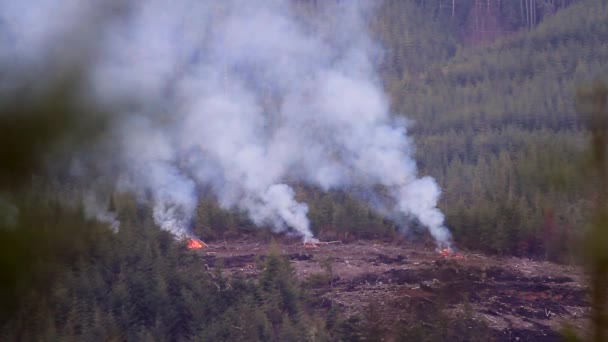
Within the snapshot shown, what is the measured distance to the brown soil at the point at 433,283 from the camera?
8.48 metres

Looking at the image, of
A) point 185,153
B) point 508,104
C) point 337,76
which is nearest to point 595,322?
point 185,153

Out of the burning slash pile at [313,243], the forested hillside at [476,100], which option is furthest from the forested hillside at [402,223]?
the burning slash pile at [313,243]

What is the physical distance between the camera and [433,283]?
8453 millimetres

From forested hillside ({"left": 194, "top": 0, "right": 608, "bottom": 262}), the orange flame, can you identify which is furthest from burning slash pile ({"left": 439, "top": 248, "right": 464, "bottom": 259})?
the orange flame

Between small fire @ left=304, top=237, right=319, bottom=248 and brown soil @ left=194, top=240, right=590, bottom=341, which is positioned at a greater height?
small fire @ left=304, top=237, right=319, bottom=248

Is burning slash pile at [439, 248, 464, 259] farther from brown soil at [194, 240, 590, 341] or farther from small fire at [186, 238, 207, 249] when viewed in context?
small fire at [186, 238, 207, 249]

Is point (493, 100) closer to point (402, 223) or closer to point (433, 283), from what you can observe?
point (402, 223)

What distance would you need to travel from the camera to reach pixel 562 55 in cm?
2962

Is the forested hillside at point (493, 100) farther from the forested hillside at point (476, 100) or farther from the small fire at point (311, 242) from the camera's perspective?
the small fire at point (311, 242)

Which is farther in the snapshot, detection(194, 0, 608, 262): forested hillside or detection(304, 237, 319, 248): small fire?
detection(304, 237, 319, 248): small fire

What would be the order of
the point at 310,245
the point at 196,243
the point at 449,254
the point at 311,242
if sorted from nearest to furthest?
1. the point at 449,254
2. the point at 196,243
3. the point at 310,245
4. the point at 311,242

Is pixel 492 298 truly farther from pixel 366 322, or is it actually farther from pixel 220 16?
pixel 220 16

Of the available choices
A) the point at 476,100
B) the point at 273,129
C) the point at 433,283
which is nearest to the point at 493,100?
the point at 476,100

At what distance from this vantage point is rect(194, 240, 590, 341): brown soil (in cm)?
848
